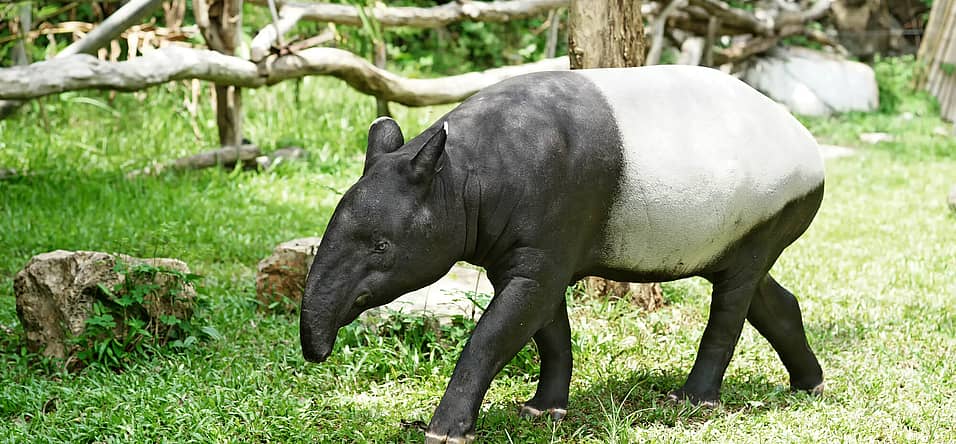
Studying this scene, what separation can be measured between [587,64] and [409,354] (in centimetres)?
177

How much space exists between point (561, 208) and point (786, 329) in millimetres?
1390

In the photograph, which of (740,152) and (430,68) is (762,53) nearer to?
(430,68)

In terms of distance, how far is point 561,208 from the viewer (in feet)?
10.6

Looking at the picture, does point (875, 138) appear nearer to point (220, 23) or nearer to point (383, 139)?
point (220, 23)

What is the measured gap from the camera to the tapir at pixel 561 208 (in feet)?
10.0

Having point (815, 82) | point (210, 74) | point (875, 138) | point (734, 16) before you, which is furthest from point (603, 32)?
point (815, 82)

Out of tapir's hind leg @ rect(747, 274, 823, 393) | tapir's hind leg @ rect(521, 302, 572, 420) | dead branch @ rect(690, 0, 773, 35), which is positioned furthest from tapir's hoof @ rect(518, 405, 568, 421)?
dead branch @ rect(690, 0, 773, 35)

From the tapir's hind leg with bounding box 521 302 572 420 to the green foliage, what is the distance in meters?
1.68

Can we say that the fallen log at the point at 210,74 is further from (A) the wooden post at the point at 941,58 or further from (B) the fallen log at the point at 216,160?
(A) the wooden post at the point at 941,58

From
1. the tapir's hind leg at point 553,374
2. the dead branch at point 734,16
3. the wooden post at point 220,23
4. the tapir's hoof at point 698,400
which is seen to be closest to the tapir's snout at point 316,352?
the tapir's hind leg at point 553,374

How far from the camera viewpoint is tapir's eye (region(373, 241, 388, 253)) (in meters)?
3.04

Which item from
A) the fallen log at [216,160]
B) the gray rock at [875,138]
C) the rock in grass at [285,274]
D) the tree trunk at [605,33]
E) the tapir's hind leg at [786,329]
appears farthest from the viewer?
the gray rock at [875,138]

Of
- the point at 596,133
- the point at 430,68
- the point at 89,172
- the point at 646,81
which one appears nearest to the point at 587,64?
the point at 646,81

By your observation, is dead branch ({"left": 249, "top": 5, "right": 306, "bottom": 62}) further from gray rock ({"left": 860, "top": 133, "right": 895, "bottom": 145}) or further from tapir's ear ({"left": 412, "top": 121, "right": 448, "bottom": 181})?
gray rock ({"left": 860, "top": 133, "right": 895, "bottom": 145})
